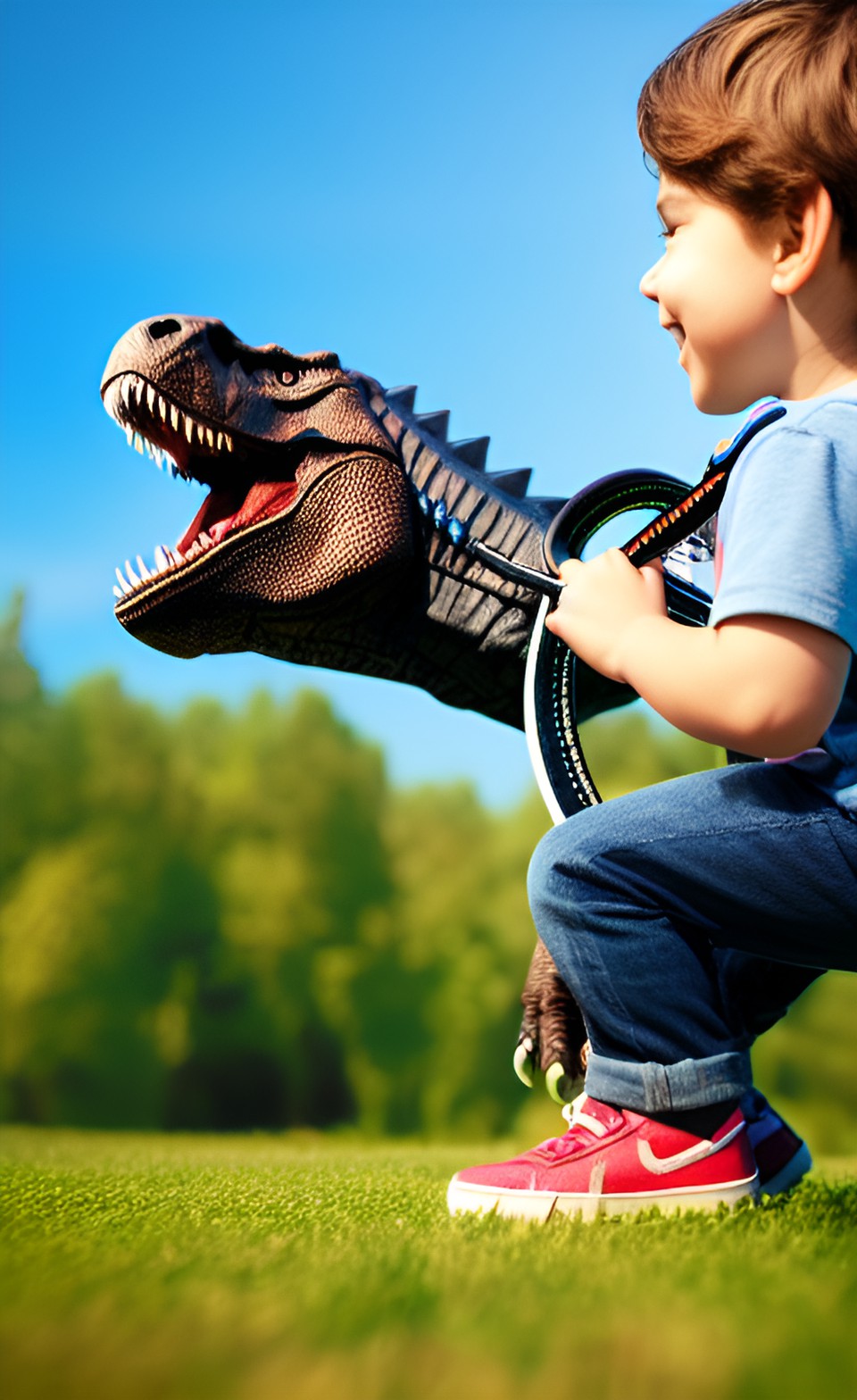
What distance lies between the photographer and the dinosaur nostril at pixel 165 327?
1.83 meters

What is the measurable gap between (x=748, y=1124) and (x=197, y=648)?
1025 millimetres

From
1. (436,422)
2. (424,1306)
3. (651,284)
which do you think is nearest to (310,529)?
(436,422)

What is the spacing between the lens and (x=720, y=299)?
3.85 feet

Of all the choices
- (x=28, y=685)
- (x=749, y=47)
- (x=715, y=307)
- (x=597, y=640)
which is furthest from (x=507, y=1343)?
(x=28, y=685)

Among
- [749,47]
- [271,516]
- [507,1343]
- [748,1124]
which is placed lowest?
[748,1124]

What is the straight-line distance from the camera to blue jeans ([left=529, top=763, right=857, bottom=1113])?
112 centimetres

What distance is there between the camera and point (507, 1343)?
2.11ft

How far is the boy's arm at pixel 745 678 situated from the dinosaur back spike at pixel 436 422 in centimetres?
99

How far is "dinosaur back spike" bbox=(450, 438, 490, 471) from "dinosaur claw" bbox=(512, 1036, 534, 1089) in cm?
90

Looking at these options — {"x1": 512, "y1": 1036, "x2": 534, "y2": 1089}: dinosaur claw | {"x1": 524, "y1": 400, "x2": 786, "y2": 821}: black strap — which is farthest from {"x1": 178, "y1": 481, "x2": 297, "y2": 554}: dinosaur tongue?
{"x1": 512, "y1": 1036, "x2": 534, "y2": 1089}: dinosaur claw

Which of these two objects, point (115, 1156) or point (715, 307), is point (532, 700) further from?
point (115, 1156)

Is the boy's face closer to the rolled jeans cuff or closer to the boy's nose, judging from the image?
the boy's nose

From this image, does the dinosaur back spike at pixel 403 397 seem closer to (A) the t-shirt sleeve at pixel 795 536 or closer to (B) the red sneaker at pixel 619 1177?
(A) the t-shirt sleeve at pixel 795 536

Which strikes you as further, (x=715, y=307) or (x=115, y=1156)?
(x=115, y=1156)
